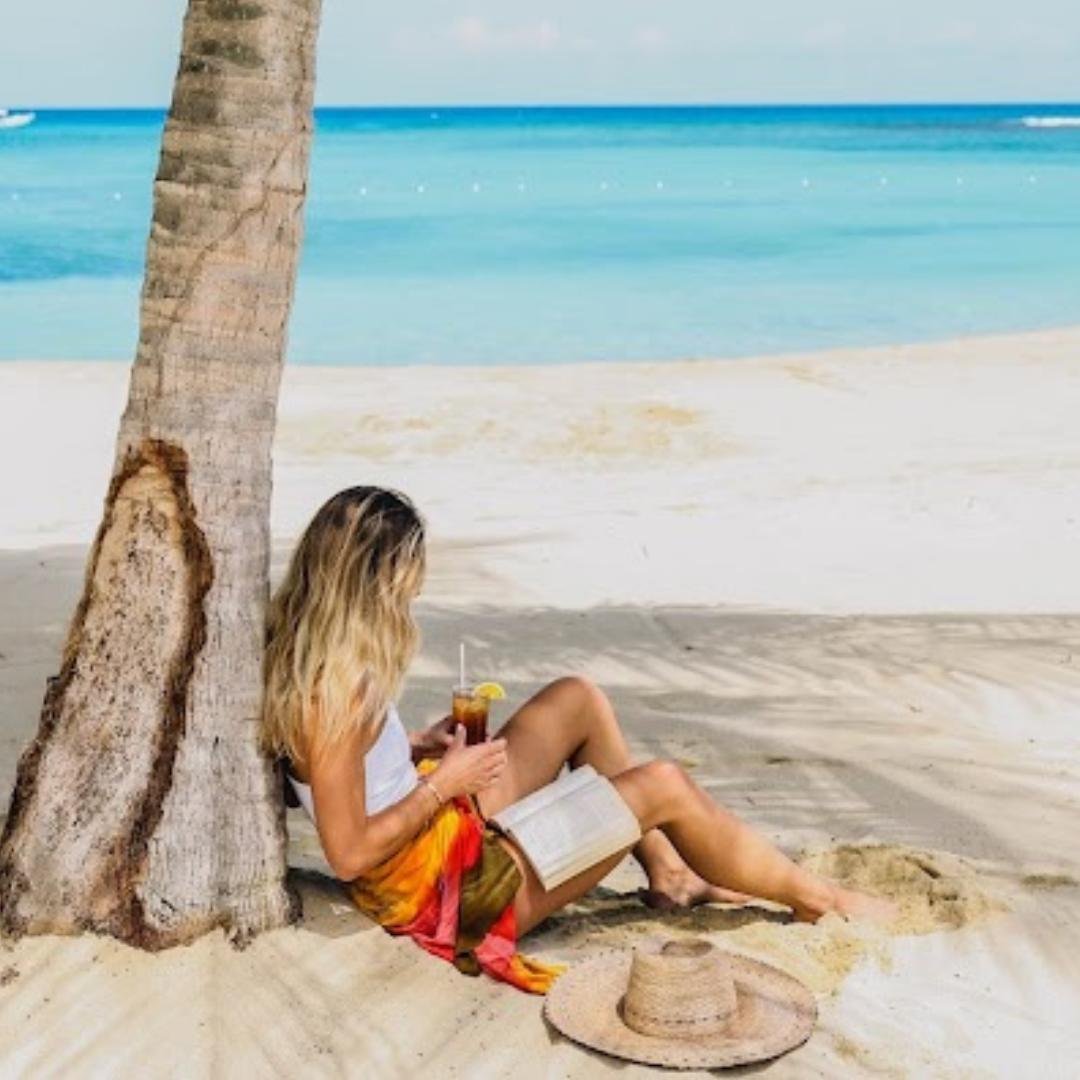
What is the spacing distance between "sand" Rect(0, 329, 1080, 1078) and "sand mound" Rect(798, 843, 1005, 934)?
0.01m

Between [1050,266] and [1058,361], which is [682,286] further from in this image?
[1058,361]

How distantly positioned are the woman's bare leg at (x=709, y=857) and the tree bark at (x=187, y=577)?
730 millimetres

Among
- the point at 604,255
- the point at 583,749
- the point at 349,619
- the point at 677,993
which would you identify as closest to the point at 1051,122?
the point at 604,255

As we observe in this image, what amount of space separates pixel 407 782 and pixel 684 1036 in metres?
0.79

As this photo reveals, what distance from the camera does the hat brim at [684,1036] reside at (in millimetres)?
3859

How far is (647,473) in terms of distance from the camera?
41.8 ft

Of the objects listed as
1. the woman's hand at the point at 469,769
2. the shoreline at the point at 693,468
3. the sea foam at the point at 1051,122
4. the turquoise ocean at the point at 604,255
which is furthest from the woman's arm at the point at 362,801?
the sea foam at the point at 1051,122

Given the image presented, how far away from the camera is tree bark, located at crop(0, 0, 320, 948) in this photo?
4.02m

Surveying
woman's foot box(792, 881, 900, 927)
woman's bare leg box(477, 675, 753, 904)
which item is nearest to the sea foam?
woman's bare leg box(477, 675, 753, 904)

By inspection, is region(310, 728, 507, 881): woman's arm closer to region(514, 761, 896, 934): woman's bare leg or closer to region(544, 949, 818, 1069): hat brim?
region(514, 761, 896, 934): woman's bare leg

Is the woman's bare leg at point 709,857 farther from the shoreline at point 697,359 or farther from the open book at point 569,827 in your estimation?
the shoreline at point 697,359

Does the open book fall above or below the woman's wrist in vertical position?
below

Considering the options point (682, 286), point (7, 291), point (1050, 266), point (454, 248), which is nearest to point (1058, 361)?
point (682, 286)

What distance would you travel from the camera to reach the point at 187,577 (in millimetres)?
4086
